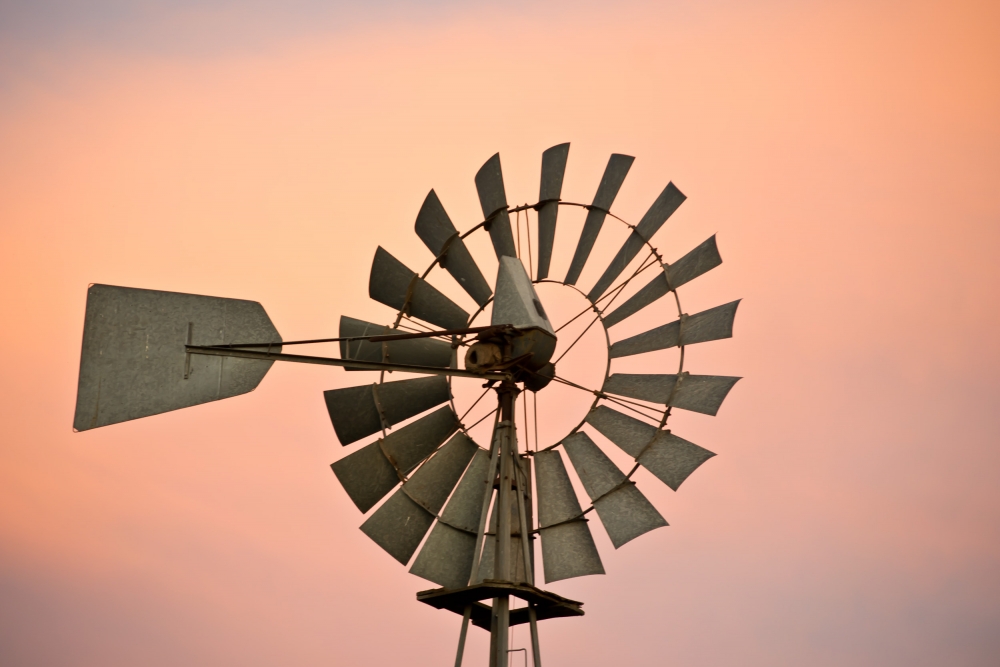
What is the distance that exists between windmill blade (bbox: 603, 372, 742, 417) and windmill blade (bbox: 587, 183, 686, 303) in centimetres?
78

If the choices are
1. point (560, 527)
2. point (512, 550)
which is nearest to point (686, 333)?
point (560, 527)

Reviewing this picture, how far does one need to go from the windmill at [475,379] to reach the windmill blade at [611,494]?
12 millimetres

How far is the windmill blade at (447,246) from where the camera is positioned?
34.8 feet

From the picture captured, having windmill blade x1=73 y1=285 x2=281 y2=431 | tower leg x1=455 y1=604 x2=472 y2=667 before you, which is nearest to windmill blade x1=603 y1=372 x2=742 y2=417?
tower leg x1=455 y1=604 x2=472 y2=667

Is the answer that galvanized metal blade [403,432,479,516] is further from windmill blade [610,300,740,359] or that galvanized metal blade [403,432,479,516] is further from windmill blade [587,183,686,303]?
windmill blade [587,183,686,303]

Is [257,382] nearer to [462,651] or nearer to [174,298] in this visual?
[174,298]

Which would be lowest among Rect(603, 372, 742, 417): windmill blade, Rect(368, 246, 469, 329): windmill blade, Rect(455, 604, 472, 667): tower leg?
Rect(455, 604, 472, 667): tower leg

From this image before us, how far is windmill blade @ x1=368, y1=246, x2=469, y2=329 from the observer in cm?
1043

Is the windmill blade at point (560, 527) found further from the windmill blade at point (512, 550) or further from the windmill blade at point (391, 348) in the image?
the windmill blade at point (391, 348)

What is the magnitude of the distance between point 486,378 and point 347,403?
1.19 meters

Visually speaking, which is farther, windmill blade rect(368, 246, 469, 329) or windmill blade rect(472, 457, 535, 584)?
windmill blade rect(368, 246, 469, 329)

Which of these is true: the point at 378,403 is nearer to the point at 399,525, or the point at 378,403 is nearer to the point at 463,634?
the point at 399,525

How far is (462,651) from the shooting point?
30.4 ft

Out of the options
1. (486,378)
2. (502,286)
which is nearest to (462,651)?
(486,378)
